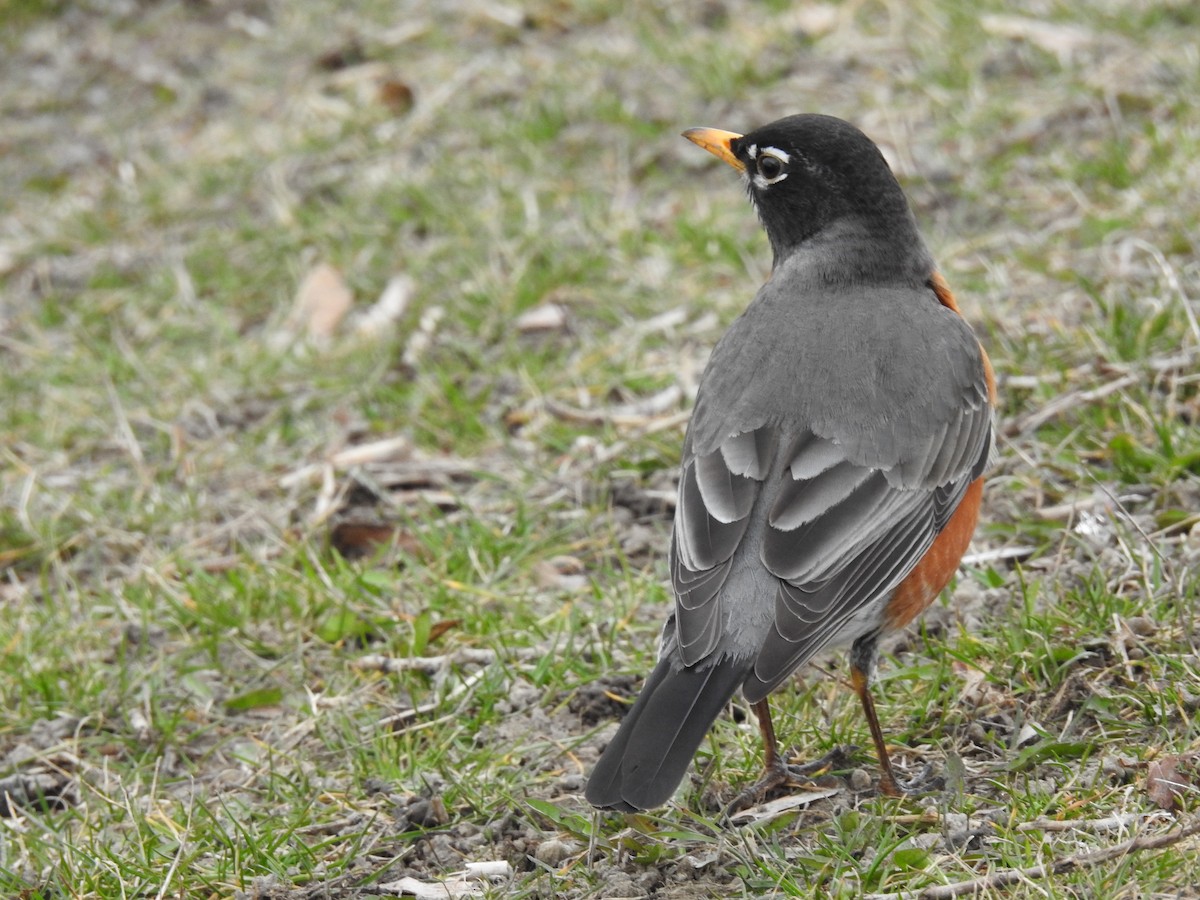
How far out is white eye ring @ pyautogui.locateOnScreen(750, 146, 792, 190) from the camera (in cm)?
504

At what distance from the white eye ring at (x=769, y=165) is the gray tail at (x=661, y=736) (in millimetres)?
1935

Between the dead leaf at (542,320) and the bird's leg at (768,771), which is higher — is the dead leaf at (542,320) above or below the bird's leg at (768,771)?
below

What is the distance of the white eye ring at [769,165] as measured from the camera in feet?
16.5

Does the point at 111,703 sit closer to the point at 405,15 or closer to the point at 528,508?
the point at 528,508

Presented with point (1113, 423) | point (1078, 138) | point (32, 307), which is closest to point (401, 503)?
point (1113, 423)

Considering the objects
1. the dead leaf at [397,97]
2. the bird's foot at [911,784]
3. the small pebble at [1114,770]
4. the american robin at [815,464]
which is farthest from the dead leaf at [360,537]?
the dead leaf at [397,97]

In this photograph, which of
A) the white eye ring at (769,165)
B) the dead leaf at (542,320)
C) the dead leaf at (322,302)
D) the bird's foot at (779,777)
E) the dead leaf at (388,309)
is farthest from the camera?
the dead leaf at (322,302)

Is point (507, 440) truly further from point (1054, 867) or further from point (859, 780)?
point (1054, 867)

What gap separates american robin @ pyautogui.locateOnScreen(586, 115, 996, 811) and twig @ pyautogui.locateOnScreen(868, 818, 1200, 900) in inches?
22.0

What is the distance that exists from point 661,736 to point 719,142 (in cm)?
251

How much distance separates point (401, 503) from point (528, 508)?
19.9 inches

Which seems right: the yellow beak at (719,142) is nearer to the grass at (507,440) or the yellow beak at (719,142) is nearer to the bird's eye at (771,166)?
the bird's eye at (771,166)

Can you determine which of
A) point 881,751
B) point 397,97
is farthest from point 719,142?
point 397,97

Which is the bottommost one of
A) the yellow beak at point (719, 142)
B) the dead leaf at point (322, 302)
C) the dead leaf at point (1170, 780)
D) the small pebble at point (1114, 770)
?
the dead leaf at point (322, 302)
